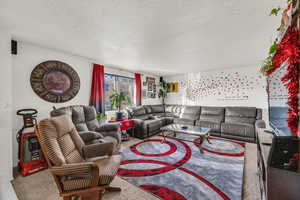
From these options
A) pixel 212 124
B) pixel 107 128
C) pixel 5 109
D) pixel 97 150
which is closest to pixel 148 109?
pixel 212 124

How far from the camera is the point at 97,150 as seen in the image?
165 centimetres

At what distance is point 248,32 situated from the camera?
1956mm

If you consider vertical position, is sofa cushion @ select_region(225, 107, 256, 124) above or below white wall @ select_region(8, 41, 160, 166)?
below

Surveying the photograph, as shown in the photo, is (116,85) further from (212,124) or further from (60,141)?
(212,124)

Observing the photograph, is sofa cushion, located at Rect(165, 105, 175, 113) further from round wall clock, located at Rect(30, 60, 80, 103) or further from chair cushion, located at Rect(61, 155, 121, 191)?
chair cushion, located at Rect(61, 155, 121, 191)

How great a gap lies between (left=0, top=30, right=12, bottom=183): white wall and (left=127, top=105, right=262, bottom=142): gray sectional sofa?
2535 millimetres

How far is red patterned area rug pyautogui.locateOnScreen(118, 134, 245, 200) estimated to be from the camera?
5.23 ft

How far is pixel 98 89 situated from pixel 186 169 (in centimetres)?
289

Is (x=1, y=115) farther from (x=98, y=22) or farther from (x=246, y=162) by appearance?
(x=246, y=162)

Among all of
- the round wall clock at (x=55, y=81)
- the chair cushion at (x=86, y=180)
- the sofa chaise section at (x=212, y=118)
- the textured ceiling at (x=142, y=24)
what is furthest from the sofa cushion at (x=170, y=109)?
the chair cushion at (x=86, y=180)

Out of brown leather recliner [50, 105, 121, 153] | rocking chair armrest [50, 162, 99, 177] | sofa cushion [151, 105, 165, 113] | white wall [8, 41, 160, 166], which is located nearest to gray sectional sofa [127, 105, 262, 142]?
sofa cushion [151, 105, 165, 113]

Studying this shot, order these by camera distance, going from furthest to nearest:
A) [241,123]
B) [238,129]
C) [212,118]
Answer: [212,118] → [241,123] → [238,129]

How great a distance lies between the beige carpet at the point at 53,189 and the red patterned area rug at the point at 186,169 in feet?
0.28

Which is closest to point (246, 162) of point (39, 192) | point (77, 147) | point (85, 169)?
point (85, 169)
